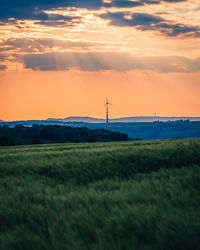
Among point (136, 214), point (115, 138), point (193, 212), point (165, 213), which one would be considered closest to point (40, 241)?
point (136, 214)

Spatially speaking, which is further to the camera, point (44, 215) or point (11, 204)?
point (11, 204)

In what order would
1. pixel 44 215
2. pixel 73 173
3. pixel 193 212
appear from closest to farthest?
pixel 193 212 < pixel 44 215 < pixel 73 173

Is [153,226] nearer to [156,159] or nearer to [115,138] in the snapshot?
[156,159]

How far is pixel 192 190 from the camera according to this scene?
4.99 meters

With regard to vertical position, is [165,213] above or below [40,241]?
above

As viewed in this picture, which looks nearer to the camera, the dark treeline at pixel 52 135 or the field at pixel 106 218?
the field at pixel 106 218

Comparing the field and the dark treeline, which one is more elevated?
the field

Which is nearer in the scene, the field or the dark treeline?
the field

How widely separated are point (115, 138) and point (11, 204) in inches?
3808

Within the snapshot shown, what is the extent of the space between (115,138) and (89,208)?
320ft

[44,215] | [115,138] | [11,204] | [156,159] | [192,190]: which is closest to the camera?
[44,215]

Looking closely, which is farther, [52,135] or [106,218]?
[52,135]

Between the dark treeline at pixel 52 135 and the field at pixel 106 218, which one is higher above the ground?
the field at pixel 106 218

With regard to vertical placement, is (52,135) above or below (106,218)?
below
